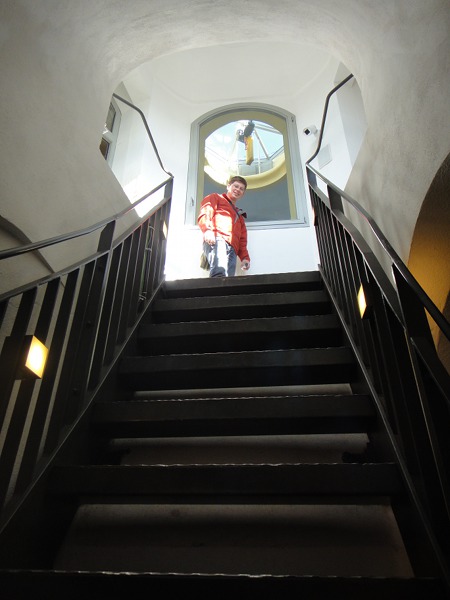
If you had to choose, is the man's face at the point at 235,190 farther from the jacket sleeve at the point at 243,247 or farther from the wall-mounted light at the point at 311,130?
the wall-mounted light at the point at 311,130

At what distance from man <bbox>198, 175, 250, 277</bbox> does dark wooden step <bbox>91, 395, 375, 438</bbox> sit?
7.86 ft

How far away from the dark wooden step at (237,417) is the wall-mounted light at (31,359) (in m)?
0.49

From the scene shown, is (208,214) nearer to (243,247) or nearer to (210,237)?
(210,237)

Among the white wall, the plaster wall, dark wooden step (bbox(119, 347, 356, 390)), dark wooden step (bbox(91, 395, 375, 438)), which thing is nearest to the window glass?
the white wall

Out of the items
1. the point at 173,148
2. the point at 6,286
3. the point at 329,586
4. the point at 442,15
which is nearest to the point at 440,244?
the point at 442,15

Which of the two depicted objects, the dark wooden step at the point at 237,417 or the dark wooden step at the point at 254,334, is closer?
the dark wooden step at the point at 237,417

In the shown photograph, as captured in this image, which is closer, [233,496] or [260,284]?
[233,496]

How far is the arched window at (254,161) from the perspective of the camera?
17.4 feet

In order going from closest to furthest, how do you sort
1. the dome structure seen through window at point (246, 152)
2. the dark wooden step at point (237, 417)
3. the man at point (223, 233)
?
the dark wooden step at point (237, 417) < the man at point (223, 233) < the dome structure seen through window at point (246, 152)

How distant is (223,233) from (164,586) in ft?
11.0

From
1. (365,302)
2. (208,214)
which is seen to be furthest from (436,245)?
(208,214)

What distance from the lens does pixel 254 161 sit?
672 cm

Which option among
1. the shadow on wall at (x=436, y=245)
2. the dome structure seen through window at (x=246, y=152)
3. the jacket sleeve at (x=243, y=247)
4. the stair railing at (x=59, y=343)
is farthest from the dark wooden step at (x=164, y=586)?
the dome structure seen through window at (x=246, y=152)

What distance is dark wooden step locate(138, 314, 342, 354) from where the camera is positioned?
2.11 m
